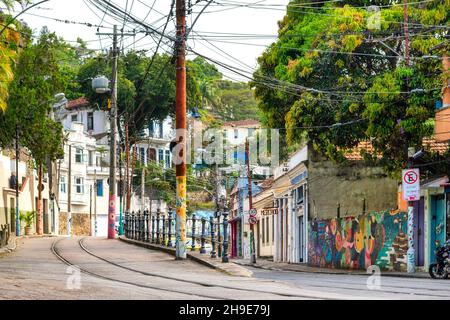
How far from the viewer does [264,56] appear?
129 feet

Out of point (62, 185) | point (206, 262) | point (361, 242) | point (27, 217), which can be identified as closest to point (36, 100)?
point (27, 217)

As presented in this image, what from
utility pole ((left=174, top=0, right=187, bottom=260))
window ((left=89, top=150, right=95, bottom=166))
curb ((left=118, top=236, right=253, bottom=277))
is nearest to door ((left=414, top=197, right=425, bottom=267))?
curb ((left=118, top=236, right=253, bottom=277))

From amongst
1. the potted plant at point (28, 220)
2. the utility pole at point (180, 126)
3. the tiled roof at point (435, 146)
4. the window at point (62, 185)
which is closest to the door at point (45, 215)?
the potted plant at point (28, 220)

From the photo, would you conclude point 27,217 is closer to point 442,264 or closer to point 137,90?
point 137,90

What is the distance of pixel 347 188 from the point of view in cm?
Result: 4450

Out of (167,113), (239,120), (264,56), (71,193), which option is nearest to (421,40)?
(264,56)

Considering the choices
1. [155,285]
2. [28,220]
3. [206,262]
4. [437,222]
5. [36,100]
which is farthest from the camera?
[28,220]

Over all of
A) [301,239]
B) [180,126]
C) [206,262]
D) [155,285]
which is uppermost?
[180,126]

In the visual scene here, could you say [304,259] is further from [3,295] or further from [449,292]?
[3,295]

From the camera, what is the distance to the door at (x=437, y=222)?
30453mm

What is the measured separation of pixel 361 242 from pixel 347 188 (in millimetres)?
9125

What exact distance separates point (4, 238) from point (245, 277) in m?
18.9

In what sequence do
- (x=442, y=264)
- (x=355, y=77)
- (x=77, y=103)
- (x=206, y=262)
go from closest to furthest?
1. (x=206, y=262)
2. (x=442, y=264)
3. (x=355, y=77)
4. (x=77, y=103)

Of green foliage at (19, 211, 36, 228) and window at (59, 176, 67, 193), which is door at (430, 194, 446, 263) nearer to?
green foliage at (19, 211, 36, 228)
